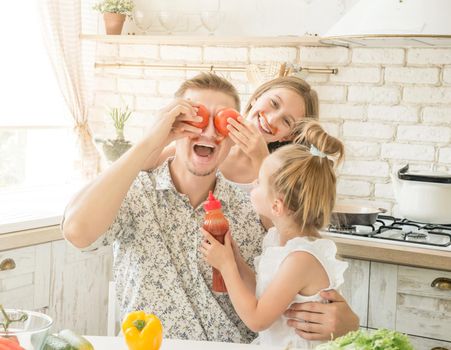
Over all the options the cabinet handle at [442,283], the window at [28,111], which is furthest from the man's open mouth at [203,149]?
the window at [28,111]

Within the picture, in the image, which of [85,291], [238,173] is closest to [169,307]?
[238,173]

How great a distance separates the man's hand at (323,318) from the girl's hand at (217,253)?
25 cm

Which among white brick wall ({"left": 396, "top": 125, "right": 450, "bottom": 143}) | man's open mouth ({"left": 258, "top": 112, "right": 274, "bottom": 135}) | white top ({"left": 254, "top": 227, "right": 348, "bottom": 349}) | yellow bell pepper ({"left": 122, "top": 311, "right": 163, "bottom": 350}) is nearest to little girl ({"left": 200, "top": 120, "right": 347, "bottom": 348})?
white top ({"left": 254, "top": 227, "right": 348, "bottom": 349})

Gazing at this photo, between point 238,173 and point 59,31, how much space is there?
5.87ft

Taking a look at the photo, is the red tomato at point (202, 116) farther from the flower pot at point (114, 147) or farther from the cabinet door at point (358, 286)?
the flower pot at point (114, 147)

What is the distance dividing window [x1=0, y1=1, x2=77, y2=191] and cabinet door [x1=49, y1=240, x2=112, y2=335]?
2.81ft

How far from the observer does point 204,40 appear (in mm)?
3779

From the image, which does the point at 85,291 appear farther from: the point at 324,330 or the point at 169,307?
the point at 324,330

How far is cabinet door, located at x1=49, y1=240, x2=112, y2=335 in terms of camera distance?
311cm

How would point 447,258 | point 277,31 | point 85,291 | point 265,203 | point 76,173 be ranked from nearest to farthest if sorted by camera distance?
point 265,203
point 447,258
point 85,291
point 277,31
point 76,173

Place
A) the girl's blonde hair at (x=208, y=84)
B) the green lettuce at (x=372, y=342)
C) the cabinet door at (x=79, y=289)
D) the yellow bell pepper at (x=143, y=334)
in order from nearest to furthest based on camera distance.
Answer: the green lettuce at (x=372, y=342)
the yellow bell pepper at (x=143, y=334)
the girl's blonde hair at (x=208, y=84)
the cabinet door at (x=79, y=289)

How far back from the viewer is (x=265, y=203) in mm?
2117

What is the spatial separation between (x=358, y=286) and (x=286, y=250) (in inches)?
37.8

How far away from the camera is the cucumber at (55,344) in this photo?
1258 mm
